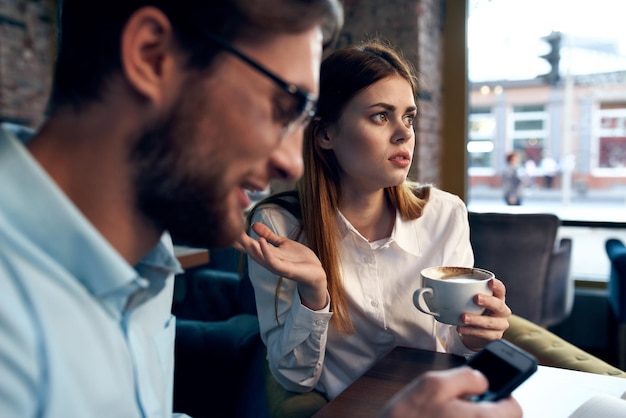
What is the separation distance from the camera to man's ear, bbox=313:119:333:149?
5.02 ft

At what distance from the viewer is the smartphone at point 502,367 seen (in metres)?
0.69

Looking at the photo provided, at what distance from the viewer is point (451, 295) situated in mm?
1059

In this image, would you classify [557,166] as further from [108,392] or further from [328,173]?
[108,392]

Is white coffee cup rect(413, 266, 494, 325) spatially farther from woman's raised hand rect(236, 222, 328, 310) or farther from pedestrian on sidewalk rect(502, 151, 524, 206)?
pedestrian on sidewalk rect(502, 151, 524, 206)

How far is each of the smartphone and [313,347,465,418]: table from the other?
0.94 ft

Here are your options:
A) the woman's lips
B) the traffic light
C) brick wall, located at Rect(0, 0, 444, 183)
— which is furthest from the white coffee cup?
the traffic light

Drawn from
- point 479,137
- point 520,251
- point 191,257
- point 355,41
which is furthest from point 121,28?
point 479,137

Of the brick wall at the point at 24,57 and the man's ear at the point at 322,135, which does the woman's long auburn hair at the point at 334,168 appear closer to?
the man's ear at the point at 322,135

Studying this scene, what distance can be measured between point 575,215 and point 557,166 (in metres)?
5.45

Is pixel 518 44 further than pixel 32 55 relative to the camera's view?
Result: Yes

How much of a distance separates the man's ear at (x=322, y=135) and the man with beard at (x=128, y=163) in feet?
2.51

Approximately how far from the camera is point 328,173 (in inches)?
60.4

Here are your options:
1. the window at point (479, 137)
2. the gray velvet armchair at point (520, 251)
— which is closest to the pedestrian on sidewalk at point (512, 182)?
the window at point (479, 137)

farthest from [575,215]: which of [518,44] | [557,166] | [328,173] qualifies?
[557,166]
